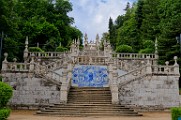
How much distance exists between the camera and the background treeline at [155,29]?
34344mm

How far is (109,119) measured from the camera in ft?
58.2

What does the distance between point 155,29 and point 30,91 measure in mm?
30422

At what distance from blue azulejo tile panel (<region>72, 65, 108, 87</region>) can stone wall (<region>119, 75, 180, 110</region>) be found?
3243 mm

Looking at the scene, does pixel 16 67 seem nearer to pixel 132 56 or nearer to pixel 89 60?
pixel 89 60

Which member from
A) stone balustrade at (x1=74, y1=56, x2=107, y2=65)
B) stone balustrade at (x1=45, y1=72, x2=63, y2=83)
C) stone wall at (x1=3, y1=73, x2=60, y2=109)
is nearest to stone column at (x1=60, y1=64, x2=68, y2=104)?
stone balustrade at (x1=45, y1=72, x2=63, y2=83)

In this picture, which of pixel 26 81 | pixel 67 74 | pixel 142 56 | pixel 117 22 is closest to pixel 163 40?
pixel 142 56

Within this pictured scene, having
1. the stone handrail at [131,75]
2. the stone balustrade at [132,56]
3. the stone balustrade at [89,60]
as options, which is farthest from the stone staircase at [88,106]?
the stone balustrade at [132,56]

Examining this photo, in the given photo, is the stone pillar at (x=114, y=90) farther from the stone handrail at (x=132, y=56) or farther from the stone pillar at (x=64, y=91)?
the stone handrail at (x=132, y=56)

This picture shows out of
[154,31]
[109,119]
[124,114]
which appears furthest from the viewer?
[154,31]

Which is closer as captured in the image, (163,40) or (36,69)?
(36,69)

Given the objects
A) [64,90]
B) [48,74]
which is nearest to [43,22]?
[48,74]

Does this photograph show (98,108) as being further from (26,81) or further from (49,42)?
(49,42)

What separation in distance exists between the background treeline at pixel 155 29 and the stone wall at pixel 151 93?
696 centimetres

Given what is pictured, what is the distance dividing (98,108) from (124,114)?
1.86 metres
